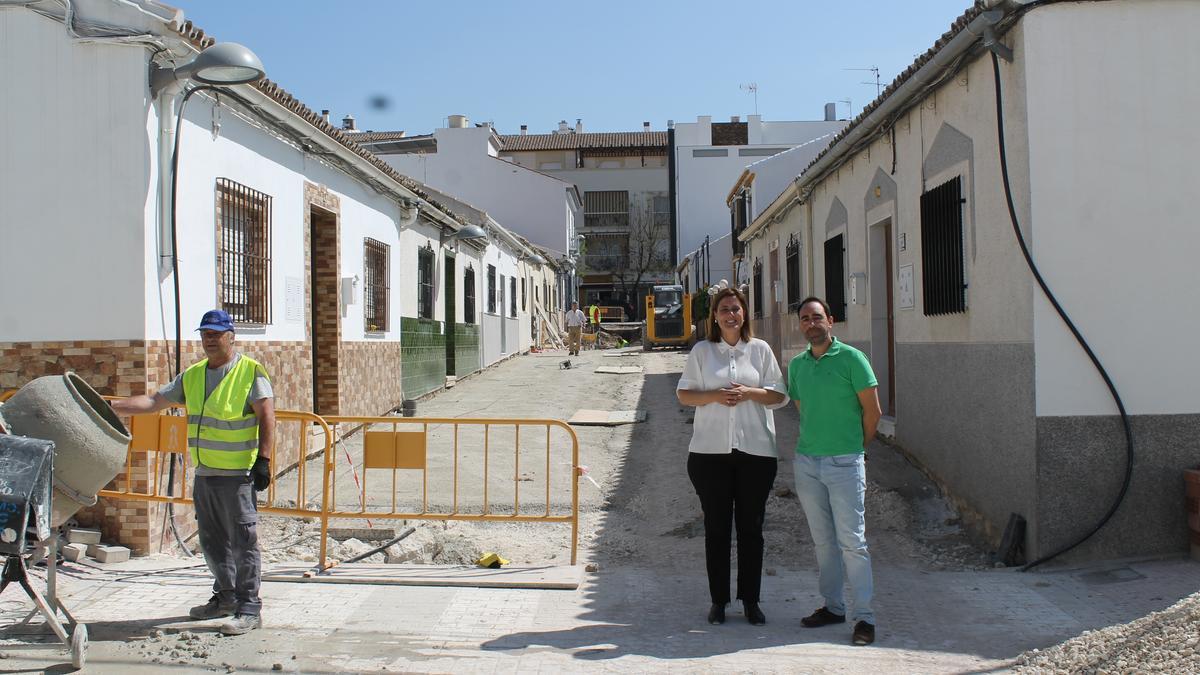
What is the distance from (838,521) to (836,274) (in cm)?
786

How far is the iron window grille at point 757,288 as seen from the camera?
67.2 ft

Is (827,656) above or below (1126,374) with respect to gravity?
below

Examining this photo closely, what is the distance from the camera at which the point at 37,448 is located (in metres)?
4.49

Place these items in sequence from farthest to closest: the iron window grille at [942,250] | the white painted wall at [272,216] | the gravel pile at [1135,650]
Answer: the iron window grille at [942,250] → the white painted wall at [272,216] → the gravel pile at [1135,650]

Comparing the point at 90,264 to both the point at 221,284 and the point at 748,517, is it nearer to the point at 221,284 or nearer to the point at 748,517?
the point at 221,284

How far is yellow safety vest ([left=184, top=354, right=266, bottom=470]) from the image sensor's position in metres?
5.27

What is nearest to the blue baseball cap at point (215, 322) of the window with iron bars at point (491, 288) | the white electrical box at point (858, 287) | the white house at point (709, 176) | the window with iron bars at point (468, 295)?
the white electrical box at point (858, 287)

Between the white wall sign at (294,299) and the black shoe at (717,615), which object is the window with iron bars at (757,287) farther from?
the black shoe at (717,615)

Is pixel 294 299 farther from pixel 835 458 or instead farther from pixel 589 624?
pixel 835 458

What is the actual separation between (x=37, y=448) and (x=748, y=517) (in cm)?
359

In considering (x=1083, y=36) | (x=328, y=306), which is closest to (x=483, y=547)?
(x=328, y=306)

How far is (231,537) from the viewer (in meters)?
5.34

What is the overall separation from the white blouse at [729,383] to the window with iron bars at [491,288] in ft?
56.3

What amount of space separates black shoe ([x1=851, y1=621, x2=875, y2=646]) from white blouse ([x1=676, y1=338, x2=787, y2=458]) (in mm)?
991
